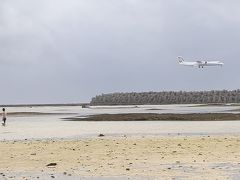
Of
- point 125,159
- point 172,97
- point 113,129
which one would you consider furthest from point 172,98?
point 125,159

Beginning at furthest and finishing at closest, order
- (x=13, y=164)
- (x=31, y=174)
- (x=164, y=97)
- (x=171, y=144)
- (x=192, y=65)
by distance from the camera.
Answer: (x=192, y=65) < (x=164, y=97) < (x=171, y=144) < (x=13, y=164) < (x=31, y=174)

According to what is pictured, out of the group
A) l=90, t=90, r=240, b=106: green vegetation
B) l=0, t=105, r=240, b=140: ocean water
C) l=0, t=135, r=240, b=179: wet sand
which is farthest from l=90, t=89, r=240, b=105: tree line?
l=0, t=135, r=240, b=179: wet sand

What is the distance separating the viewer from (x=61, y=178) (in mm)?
16641

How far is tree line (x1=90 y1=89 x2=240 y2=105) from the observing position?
156375 millimetres

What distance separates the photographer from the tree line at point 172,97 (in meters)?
156

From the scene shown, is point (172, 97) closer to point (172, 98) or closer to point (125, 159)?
point (172, 98)

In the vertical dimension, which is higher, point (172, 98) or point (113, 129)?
point (172, 98)

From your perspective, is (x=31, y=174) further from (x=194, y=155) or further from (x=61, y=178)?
(x=194, y=155)

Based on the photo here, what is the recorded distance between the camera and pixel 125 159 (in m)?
21.2

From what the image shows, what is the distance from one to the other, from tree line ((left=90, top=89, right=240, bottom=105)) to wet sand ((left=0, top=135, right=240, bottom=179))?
127835mm

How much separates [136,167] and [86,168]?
5.50 feet

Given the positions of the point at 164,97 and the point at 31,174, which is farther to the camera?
the point at 164,97

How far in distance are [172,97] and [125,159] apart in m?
145

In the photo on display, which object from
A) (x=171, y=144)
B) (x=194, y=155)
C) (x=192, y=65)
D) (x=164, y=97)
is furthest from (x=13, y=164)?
(x=192, y=65)
